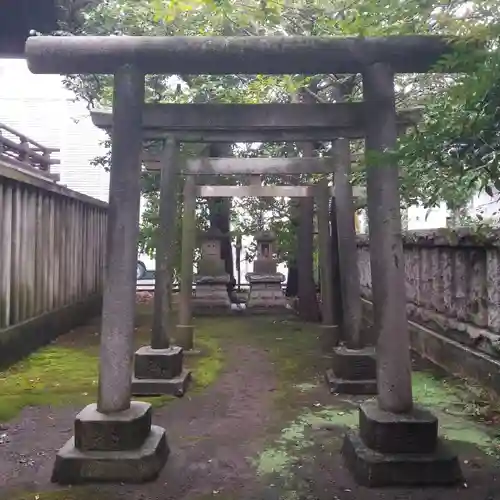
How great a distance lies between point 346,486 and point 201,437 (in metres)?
1.45

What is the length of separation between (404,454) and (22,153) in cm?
1237

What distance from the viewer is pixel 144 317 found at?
12570 millimetres

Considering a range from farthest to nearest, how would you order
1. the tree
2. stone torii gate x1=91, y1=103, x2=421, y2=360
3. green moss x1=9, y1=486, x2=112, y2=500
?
stone torii gate x1=91, y1=103, x2=421, y2=360, green moss x1=9, y1=486, x2=112, y2=500, the tree

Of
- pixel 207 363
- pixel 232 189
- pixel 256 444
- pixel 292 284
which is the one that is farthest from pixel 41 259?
pixel 292 284

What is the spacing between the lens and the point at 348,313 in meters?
6.52

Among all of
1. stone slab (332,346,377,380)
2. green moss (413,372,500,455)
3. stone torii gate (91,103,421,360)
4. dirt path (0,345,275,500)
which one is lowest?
dirt path (0,345,275,500)

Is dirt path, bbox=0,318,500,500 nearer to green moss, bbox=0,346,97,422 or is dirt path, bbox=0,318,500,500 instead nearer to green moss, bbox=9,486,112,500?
green moss, bbox=9,486,112,500

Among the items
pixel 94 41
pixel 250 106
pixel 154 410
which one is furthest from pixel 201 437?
pixel 94 41

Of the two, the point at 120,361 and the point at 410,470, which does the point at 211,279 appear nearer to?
the point at 120,361

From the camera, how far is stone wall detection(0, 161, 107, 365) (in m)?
7.18

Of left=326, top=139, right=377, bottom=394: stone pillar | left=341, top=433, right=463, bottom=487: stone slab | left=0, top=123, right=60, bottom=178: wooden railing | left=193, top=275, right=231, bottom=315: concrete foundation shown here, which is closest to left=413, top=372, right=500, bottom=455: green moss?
left=326, top=139, right=377, bottom=394: stone pillar

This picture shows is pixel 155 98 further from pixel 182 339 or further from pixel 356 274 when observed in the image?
pixel 356 274

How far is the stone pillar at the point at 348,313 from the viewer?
6.16m

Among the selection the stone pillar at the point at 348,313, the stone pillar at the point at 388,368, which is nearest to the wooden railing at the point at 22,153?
the stone pillar at the point at 348,313
